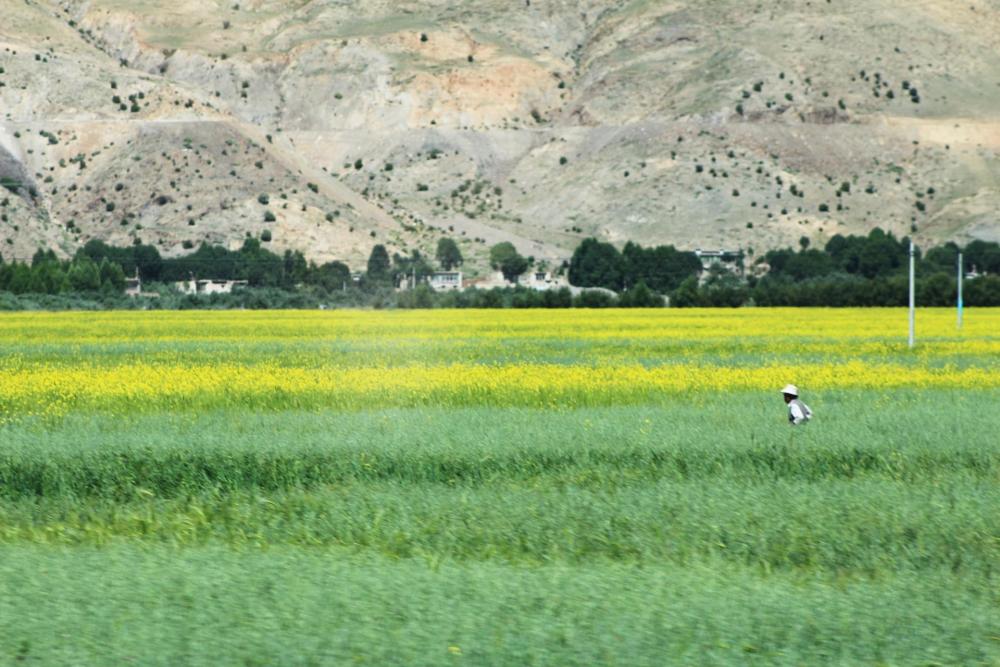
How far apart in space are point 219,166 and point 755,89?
6322cm

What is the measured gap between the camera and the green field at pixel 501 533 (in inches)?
359

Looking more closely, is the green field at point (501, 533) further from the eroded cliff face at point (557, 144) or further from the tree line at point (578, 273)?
the eroded cliff face at point (557, 144)

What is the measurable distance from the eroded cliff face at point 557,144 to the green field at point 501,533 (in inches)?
4712

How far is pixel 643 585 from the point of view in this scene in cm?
1035

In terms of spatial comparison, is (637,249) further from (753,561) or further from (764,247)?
(753,561)

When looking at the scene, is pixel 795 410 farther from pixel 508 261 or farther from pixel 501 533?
pixel 508 261

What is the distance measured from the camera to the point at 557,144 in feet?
591

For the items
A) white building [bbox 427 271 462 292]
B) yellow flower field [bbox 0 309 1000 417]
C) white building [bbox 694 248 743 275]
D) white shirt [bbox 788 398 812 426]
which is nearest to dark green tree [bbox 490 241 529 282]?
white building [bbox 427 271 462 292]

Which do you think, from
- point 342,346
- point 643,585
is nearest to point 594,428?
point 643,585

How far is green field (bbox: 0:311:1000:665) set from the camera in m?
9.12

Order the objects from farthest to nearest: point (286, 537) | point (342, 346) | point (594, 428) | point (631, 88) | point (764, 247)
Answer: point (631, 88)
point (764, 247)
point (342, 346)
point (594, 428)
point (286, 537)

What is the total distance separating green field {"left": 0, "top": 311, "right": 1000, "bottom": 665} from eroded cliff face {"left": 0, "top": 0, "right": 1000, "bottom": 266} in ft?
393

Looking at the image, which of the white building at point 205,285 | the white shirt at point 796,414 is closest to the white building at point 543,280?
the white building at point 205,285

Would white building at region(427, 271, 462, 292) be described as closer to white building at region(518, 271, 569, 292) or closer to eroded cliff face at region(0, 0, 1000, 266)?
white building at region(518, 271, 569, 292)
